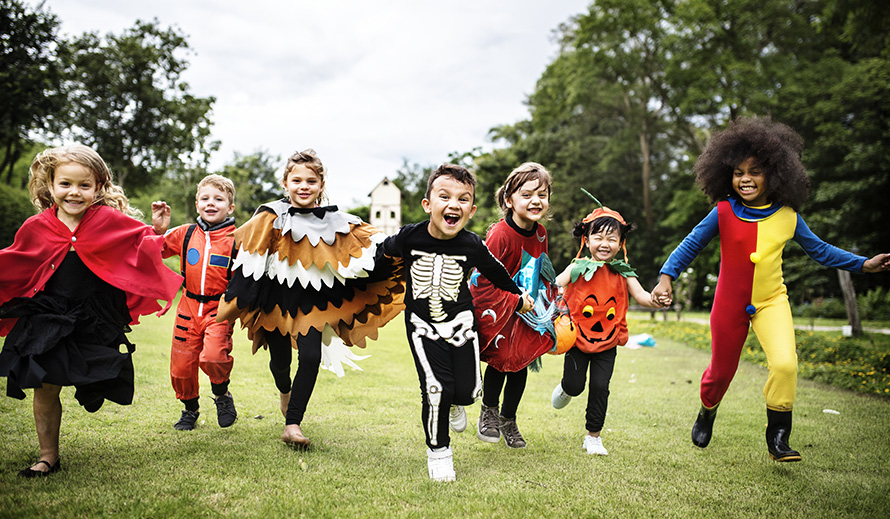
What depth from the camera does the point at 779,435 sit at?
13.2ft

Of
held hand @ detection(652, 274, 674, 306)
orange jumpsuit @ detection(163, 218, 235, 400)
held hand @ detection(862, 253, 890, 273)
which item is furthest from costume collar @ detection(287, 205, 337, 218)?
held hand @ detection(862, 253, 890, 273)

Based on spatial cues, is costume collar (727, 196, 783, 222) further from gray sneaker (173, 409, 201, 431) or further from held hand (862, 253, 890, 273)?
gray sneaker (173, 409, 201, 431)

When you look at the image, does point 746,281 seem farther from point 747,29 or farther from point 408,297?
point 747,29

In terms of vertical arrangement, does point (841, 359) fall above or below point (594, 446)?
above

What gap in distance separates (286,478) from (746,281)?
338cm

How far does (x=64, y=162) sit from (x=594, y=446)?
425 cm

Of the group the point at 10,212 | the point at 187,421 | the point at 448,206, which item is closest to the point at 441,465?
the point at 448,206

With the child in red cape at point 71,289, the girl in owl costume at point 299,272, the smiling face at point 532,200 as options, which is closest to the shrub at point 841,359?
the smiling face at point 532,200

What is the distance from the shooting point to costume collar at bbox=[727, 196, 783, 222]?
4211mm

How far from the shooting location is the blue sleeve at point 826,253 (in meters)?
4.09

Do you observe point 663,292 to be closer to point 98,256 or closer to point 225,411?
point 225,411

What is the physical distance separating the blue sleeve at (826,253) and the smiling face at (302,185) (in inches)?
138

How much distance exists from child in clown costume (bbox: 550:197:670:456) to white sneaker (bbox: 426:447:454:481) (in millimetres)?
1340

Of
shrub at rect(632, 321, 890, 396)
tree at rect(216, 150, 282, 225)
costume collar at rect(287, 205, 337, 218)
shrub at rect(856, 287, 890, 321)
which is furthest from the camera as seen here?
tree at rect(216, 150, 282, 225)
